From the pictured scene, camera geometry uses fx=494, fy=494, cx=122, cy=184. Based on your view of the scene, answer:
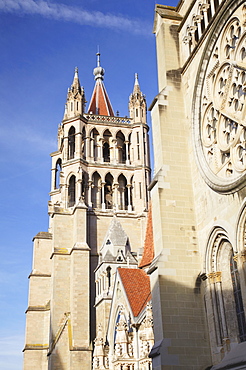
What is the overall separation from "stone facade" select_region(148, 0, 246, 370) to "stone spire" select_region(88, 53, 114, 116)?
91.8 feet

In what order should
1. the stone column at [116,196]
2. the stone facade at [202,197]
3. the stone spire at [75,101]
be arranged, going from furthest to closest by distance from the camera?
the stone spire at [75,101], the stone column at [116,196], the stone facade at [202,197]

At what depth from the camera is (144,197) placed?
35688 millimetres

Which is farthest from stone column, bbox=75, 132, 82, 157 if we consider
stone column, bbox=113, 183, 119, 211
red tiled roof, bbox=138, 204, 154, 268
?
red tiled roof, bbox=138, 204, 154, 268

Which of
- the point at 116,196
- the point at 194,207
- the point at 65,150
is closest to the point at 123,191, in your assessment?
the point at 116,196

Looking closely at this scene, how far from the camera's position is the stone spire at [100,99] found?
4209 cm

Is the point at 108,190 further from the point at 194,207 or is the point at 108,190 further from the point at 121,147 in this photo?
the point at 194,207

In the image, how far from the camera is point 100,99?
43.7m

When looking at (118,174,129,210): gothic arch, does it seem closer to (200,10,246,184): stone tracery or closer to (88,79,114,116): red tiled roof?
(88,79,114,116): red tiled roof

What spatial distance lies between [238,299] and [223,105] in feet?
15.1

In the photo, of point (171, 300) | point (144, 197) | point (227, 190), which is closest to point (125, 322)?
point (171, 300)

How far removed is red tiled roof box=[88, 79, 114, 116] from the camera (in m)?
42.1

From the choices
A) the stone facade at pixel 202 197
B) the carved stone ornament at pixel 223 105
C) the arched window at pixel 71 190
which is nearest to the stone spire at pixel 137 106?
the arched window at pixel 71 190

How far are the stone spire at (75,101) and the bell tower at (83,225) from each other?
0.08m

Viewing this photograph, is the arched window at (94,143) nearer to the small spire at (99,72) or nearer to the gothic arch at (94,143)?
the gothic arch at (94,143)
